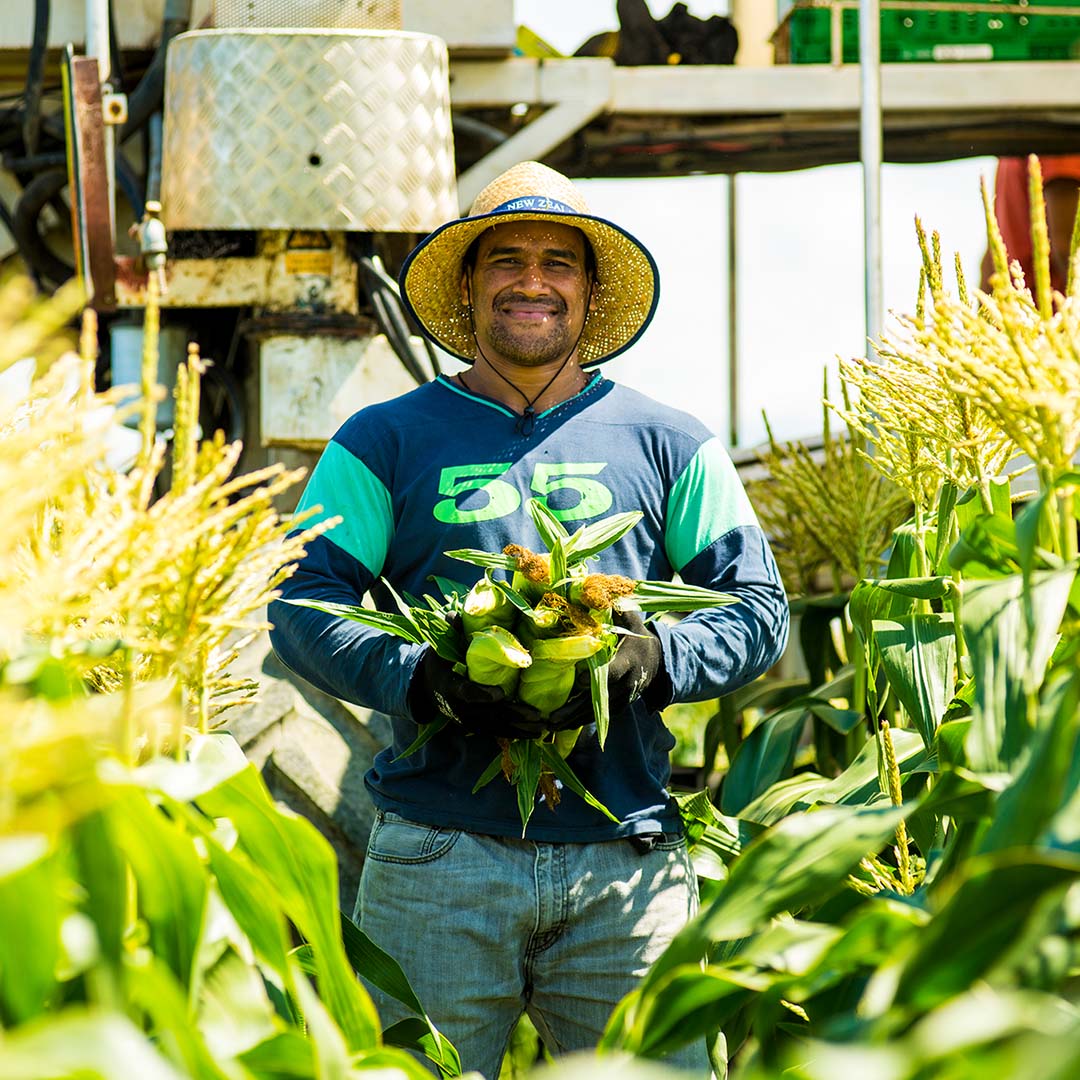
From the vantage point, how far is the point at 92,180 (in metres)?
3.62

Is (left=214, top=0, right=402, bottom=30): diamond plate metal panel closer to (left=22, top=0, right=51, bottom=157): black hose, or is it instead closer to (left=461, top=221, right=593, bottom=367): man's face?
(left=22, top=0, right=51, bottom=157): black hose

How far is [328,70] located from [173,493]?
2.61m

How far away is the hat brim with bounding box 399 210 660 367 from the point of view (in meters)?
2.40

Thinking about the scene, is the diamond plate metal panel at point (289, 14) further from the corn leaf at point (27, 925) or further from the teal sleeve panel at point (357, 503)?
the corn leaf at point (27, 925)

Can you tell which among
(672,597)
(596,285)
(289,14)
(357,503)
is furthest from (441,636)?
(289,14)

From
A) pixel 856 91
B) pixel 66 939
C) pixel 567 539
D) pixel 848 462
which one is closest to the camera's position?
pixel 66 939

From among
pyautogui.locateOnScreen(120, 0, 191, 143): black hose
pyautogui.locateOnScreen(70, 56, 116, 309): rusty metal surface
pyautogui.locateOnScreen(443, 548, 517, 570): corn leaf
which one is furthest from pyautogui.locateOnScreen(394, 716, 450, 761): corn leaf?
pyautogui.locateOnScreen(120, 0, 191, 143): black hose

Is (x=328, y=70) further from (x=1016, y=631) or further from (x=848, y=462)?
(x=1016, y=631)

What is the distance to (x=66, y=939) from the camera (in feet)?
3.35

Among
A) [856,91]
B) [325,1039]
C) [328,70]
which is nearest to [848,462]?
[328,70]

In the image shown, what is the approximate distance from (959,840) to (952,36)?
3888 millimetres

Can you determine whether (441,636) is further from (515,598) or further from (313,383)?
(313,383)

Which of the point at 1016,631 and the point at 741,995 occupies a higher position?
the point at 1016,631

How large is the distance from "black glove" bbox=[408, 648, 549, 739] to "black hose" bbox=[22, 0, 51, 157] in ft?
9.53
